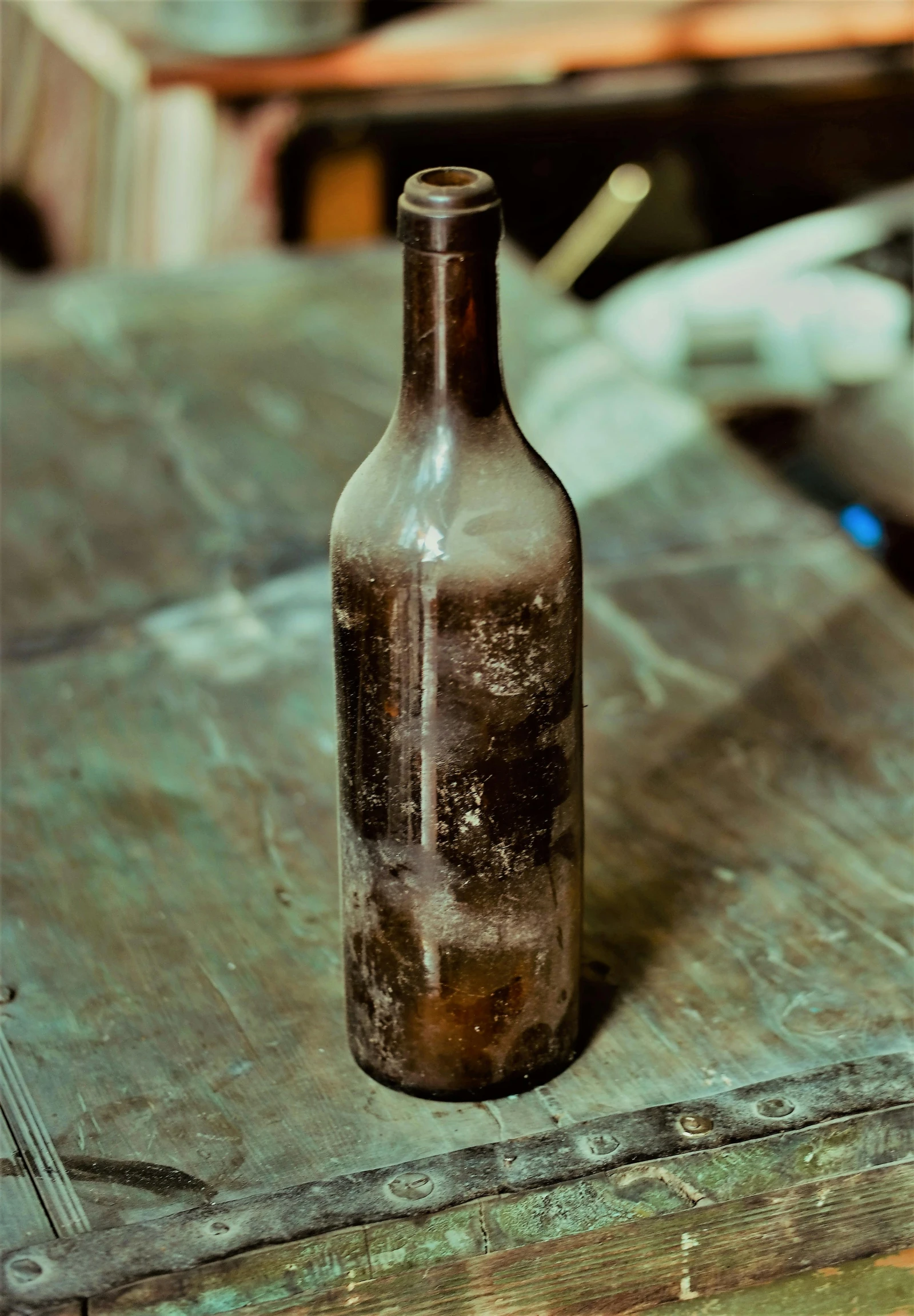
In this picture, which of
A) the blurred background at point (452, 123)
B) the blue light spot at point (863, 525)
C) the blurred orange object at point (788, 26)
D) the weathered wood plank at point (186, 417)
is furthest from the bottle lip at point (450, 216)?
the blurred orange object at point (788, 26)

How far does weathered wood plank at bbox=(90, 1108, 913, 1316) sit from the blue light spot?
1083mm

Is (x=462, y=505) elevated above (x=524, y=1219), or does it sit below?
above

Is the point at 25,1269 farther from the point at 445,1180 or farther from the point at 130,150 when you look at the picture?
the point at 130,150

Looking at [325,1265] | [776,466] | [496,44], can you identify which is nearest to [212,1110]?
[325,1265]

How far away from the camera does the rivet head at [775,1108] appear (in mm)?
848

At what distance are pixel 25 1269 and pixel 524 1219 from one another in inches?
9.2

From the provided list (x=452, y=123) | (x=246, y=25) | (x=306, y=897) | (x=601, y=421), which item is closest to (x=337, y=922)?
(x=306, y=897)

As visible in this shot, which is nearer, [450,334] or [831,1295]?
[450,334]

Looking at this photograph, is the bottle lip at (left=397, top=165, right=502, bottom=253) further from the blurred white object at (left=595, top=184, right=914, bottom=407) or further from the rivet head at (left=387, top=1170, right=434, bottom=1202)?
the blurred white object at (left=595, top=184, right=914, bottom=407)

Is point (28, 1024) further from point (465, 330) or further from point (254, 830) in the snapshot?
point (465, 330)

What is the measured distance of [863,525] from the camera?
1883 mm

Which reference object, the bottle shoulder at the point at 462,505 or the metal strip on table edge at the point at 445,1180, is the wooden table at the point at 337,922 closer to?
the metal strip on table edge at the point at 445,1180

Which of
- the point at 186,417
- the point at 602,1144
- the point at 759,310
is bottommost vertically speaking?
the point at 759,310

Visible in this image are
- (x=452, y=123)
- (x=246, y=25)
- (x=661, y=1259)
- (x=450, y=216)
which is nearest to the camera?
(x=450, y=216)
